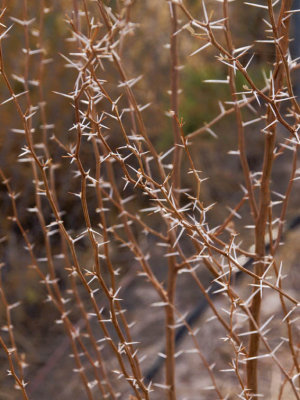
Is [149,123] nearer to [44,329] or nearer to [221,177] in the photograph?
[221,177]

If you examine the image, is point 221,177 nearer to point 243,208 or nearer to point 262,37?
point 243,208

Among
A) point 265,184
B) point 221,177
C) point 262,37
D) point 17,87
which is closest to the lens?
point 265,184

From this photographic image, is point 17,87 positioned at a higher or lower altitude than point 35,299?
higher

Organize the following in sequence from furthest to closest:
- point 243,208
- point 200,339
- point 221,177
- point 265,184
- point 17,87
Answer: point 221,177
point 243,208
point 17,87
point 200,339
point 265,184

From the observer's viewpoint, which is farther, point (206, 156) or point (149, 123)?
point (206, 156)

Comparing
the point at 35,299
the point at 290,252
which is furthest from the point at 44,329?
the point at 290,252

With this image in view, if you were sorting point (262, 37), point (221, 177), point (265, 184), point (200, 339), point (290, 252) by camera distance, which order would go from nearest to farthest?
point (265, 184)
point (200, 339)
point (290, 252)
point (221, 177)
point (262, 37)

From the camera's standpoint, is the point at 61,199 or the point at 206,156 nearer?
the point at 61,199

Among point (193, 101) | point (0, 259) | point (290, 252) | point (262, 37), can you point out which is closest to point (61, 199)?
point (0, 259)

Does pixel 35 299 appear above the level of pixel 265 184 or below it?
below

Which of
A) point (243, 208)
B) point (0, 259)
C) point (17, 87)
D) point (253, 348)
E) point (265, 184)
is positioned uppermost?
point (265, 184)
